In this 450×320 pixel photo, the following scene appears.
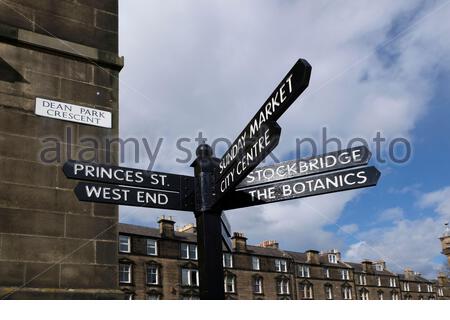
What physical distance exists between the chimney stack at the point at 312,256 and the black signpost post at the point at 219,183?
57738mm

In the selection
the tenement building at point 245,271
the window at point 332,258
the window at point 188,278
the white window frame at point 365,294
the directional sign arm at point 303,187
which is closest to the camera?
the directional sign arm at point 303,187

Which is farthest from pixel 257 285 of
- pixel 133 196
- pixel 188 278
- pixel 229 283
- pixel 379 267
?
pixel 133 196

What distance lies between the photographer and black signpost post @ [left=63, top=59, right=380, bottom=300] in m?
4.20

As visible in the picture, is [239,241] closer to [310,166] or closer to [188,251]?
[188,251]

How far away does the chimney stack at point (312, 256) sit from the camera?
60594 millimetres

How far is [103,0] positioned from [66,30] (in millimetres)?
950

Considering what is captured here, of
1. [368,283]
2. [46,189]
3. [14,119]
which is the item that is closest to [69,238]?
[46,189]

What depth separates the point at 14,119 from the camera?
21.9ft

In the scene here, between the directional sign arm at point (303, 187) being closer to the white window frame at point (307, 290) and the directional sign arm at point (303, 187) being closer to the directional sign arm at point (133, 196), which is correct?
the directional sign arm at point (133, 196)

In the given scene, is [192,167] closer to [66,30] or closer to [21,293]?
[21,293]

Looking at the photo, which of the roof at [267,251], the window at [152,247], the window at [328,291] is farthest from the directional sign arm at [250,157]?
the window at [328,291]
